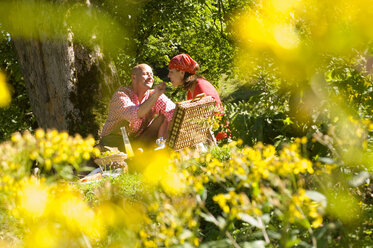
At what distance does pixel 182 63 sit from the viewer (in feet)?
19.9

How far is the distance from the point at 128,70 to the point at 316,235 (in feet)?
26.3

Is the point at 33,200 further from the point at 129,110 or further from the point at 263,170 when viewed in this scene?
the point at 129,110

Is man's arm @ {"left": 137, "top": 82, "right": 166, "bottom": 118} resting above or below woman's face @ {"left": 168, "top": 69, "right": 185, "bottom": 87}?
below

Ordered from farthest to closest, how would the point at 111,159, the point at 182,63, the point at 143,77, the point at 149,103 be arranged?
the point at 182,63 → the point at 143,77 → the point at 149,103 → the point at 111,159

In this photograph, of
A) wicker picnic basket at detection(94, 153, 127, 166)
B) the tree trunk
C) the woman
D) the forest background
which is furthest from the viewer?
the tree trunk

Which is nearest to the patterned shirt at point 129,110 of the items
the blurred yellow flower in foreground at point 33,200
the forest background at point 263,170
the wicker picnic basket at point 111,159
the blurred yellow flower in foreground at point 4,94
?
the wicker picnic basket at point 111,159

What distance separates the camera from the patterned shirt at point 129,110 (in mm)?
5746

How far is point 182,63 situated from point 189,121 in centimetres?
133

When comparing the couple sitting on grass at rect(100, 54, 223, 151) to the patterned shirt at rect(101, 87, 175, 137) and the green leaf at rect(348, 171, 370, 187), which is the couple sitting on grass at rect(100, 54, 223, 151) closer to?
the patterned shirt at rect(101, 87, 175, 137)

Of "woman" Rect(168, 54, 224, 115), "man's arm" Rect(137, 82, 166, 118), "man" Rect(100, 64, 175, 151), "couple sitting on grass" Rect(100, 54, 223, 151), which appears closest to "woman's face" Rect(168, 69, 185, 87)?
"woman" Rect(168, 54, 224, 115)

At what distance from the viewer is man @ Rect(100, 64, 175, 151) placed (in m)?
5.80

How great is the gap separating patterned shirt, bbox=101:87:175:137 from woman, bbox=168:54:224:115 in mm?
417

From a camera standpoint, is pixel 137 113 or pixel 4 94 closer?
pixel 137 113

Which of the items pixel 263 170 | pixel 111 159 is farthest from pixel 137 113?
pixel 263 170
